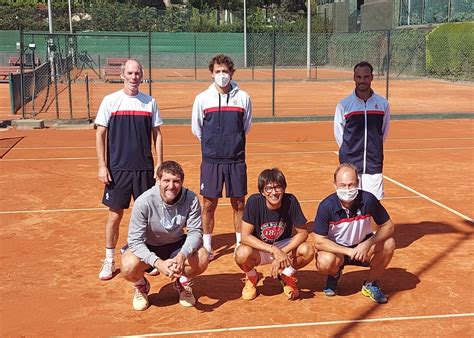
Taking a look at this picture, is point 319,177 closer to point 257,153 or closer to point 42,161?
point 257,153

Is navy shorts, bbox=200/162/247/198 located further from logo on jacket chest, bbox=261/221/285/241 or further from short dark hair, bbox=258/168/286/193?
short dark hair, bbox=258/168/286/193

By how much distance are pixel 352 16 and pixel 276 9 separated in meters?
9.74

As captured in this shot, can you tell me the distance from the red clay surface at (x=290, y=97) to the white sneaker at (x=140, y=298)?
1433 centimetres

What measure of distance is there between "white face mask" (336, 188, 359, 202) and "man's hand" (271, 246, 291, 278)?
711 mm

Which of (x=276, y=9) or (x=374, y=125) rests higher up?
(x=276, y=9)

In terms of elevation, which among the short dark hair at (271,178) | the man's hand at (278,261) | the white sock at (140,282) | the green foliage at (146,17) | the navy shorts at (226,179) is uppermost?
the green foliage at (146,17)

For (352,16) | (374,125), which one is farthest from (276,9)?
(374,125)

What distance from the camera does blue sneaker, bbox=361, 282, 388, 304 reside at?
5227 mm

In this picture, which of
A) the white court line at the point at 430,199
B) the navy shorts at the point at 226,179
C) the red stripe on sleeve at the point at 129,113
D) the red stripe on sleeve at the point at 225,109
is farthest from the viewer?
the white court line at the point at 430,199

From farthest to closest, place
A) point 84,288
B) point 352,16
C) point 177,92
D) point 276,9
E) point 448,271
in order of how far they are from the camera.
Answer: point 276,9
point 352,16
point 177,92
point 448,271
point 84,288

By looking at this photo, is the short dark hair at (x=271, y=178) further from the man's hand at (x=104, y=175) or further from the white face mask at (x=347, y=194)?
the man's hand at (x=104, y=175)

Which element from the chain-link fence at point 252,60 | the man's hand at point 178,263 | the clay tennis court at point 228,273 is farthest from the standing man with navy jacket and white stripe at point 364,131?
the chain-link fence at point 252,60

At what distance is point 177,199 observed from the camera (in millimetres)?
4926

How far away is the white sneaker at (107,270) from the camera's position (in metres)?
5.80
